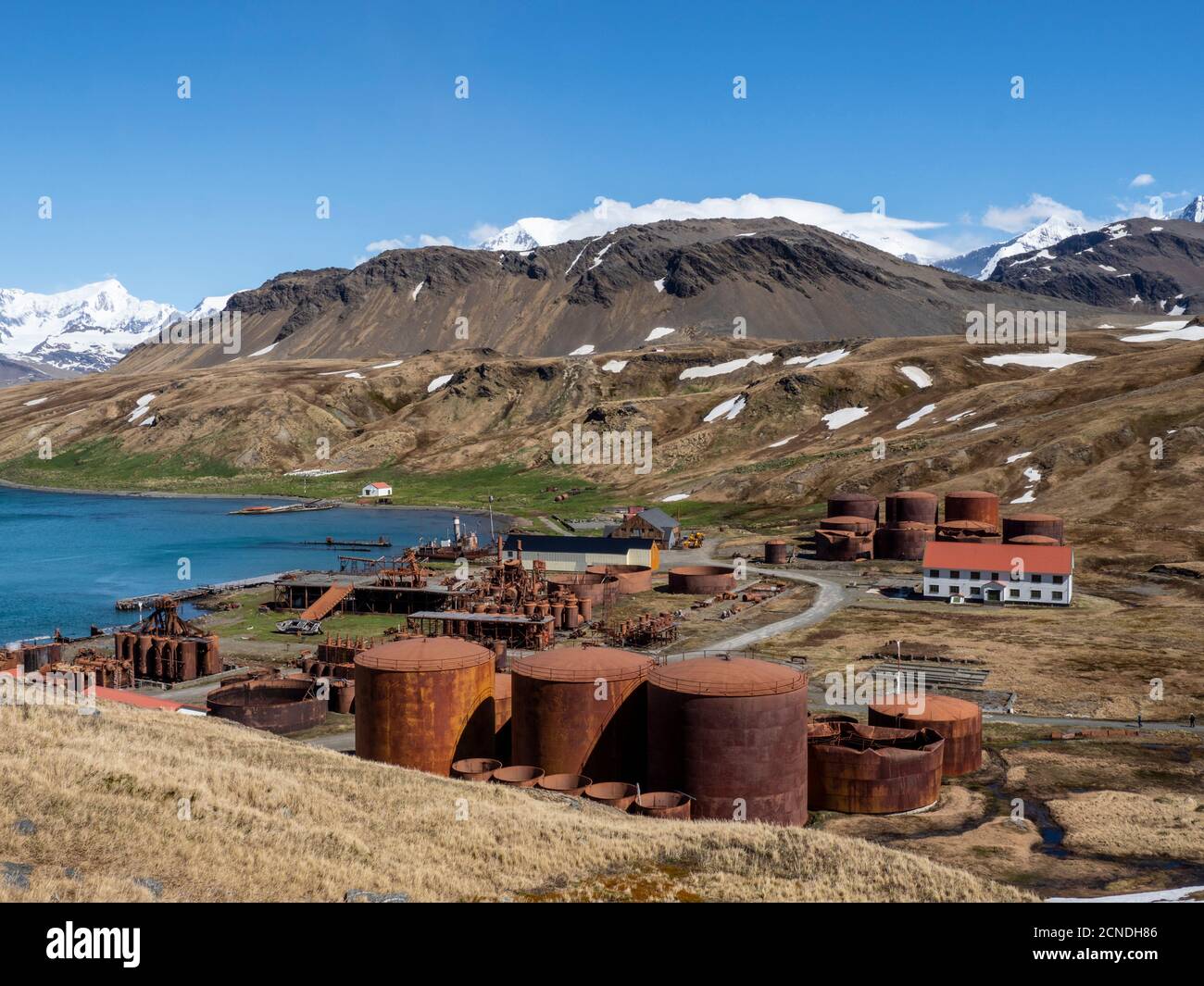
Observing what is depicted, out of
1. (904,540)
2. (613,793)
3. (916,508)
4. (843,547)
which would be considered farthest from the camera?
(916,508)

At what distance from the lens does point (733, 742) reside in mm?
36500

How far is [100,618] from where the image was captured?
86.8 metres

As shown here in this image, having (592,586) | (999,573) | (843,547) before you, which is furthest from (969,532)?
(592,586)

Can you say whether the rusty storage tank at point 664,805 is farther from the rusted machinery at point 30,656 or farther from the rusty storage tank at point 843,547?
the rusty storage tank at point 843,547

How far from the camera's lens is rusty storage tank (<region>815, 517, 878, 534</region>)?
353ft

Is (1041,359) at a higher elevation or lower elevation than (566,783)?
higher

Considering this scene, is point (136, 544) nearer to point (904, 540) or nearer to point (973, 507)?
point (904, 540)

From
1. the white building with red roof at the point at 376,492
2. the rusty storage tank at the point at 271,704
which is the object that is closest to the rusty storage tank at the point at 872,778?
the rusty storage tank at the point at 271,704

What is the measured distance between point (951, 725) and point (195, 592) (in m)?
73.4

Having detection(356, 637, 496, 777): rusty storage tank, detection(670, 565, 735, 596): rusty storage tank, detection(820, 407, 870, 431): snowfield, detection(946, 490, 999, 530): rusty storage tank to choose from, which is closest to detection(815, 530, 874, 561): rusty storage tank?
detection(946, 490, 999, 530): rusty storage tank

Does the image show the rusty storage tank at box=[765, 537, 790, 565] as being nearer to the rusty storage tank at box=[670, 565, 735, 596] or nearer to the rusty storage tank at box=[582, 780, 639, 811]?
the rusty storage tank at box=[670, 565, 735, 596]
